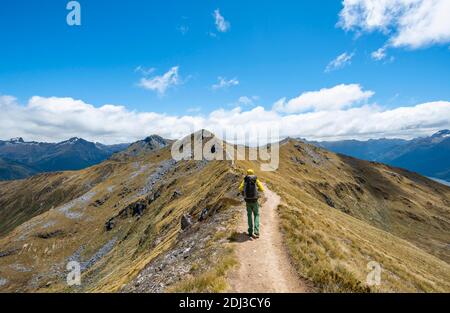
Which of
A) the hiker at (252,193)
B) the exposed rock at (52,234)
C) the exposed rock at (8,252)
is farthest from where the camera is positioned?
the exposed rock at (52,234)

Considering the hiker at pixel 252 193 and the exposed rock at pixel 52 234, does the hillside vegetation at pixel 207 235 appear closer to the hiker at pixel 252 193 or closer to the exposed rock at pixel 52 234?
the exposed rock at pixel 52 234

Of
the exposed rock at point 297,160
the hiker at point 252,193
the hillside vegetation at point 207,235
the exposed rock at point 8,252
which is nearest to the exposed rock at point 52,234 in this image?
the hillside vegetation at point 207,235

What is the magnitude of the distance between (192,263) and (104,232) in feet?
442

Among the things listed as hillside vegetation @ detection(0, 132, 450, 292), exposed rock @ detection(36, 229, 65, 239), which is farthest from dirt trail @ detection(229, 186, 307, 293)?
exposed rock @ detection(36, 229, 65, 239)

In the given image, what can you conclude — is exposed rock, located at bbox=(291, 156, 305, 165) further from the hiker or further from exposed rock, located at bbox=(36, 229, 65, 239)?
the hiker

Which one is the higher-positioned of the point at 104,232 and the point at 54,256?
the point at 104,232

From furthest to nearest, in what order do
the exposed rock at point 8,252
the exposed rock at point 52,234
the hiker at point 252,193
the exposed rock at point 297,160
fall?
the exposed rock at point 297,160 < the exposed rock at point 52,234 < the exposed rock at point 8,252 < the hiker at point 252,193

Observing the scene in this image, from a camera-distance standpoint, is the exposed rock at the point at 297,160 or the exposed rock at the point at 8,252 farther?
the exposed rock at the point at 297,160

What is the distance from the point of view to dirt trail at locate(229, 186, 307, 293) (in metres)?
14.9

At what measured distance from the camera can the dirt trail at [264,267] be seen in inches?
587

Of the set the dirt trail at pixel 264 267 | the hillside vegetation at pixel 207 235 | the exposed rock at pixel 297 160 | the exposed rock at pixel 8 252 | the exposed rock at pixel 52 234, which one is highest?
the exposed rock at pixel 297 160

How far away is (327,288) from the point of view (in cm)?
1509
